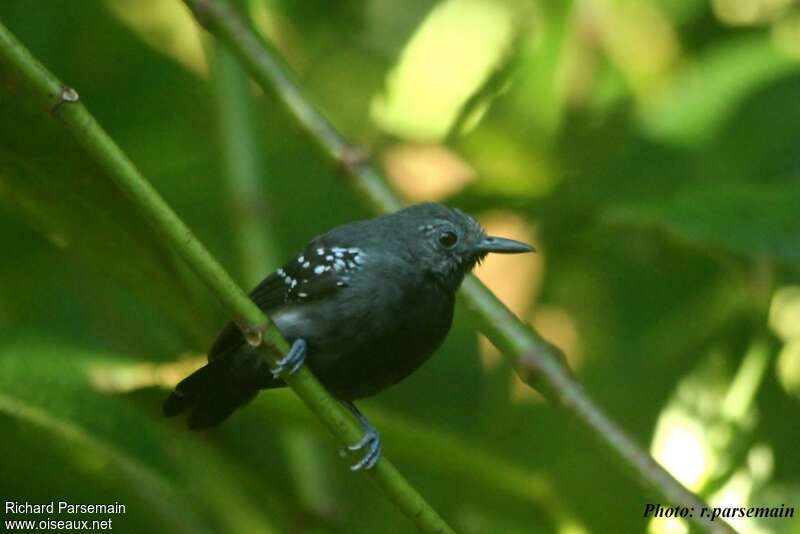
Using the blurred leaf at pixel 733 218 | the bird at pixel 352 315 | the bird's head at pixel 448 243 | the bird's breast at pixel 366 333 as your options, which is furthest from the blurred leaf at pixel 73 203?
the blurred leaf at pixel 733 218

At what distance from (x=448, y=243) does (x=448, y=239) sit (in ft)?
0.04

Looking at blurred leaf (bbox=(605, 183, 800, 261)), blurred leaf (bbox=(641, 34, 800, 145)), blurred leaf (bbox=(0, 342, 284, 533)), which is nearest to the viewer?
blurred leaf (bbox=(0, 342, 284, 533))

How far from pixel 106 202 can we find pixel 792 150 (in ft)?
6.87

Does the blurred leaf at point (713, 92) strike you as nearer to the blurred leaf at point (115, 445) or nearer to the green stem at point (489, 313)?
the green stem at point (489, 313)

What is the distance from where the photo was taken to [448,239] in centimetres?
320

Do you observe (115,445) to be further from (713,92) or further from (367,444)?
(713,92)

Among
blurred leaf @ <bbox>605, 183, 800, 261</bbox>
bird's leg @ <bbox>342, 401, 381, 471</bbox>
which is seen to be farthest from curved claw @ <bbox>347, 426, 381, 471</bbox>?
blurred leaf @ <bbox>605, 183, 800, 261</bbox>

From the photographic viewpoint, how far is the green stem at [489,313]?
6.49 feet

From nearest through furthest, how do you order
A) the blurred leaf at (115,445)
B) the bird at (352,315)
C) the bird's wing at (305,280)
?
the blurred leaf at (115,445), the bird at (352,315), the bird's wing at (305,280)

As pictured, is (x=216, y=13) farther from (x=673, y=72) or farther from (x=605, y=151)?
(x=673, y=72)

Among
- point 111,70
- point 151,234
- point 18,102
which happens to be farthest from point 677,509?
point 111,70

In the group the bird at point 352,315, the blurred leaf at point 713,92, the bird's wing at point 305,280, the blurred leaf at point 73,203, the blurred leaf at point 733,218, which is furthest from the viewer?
the blurred leaf at point 713,92

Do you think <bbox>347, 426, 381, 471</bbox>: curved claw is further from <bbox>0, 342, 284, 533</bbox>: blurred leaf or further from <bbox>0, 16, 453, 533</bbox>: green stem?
<bbox>0, 16, 453, 533</bbox>: green stem

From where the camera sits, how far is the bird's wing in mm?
2947
